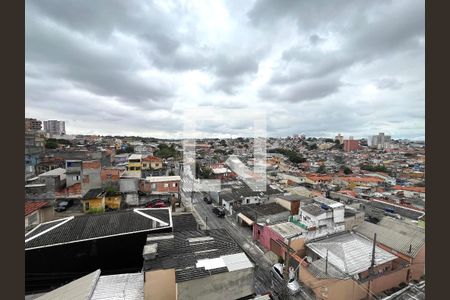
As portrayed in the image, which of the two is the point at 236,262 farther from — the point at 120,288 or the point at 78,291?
the point at 78,291

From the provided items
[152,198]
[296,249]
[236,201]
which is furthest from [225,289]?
[152,198]

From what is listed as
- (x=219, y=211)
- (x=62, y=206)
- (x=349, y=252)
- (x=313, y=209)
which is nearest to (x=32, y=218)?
(x=62, y=206)

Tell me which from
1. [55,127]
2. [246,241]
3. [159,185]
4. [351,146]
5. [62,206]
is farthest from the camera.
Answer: [55,127]

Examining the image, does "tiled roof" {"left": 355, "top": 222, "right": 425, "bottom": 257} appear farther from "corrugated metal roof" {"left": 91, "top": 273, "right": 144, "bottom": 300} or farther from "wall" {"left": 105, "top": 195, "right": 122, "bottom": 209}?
"wall" {"left": 105, "top": 195, "right": 122, "bottom": 209}

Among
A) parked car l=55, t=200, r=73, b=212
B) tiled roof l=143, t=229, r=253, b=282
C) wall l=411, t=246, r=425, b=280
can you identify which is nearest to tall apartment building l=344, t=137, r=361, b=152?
wall l=411, t=246, r=425, b=280

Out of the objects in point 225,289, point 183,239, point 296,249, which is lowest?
point 296,249

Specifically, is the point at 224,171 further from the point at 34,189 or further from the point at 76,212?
the point at 34,189
